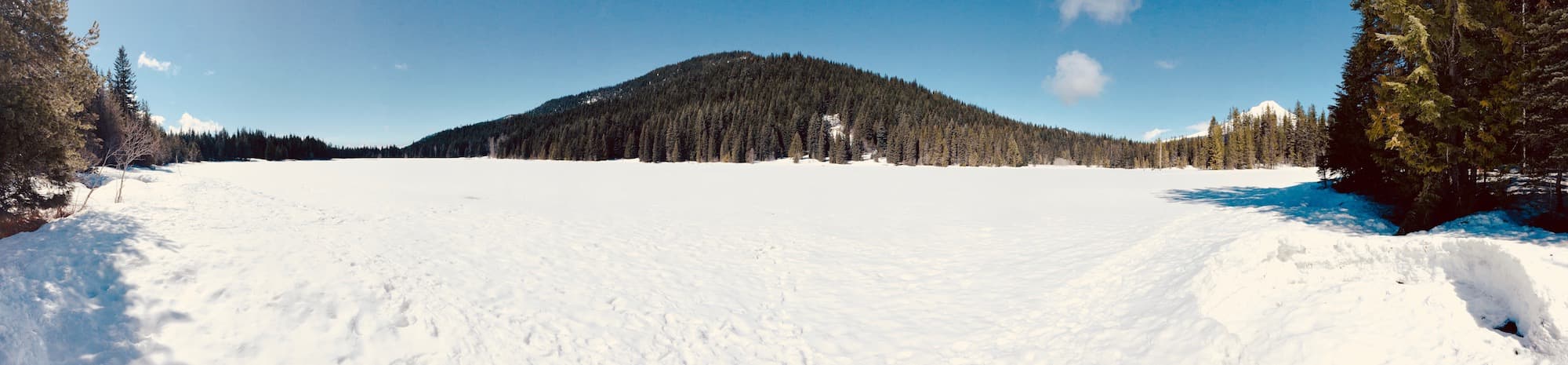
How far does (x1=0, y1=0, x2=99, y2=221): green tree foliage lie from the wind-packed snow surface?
3.93ft

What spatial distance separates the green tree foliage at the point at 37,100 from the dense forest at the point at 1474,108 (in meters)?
30.7

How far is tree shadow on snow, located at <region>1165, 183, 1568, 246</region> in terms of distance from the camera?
11648mm

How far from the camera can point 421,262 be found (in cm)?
1080

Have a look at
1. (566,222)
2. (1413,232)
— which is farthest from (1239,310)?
(566,222)

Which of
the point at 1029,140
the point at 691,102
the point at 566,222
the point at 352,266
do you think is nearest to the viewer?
the point at 352,266

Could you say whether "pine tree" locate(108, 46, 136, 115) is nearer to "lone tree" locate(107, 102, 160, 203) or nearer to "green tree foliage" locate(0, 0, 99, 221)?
"lone tree" locate(107, 102, 160, 203)

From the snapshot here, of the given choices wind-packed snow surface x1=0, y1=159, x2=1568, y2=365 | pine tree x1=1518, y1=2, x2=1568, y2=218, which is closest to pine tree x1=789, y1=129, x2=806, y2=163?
wind-packed snow surface x1=0, y1=159, x2=1568, y2=365

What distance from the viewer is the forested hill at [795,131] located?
11231cm

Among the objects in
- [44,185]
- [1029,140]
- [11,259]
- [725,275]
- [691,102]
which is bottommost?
[725,275]

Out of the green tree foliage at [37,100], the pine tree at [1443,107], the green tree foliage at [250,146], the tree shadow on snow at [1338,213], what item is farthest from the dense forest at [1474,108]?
the green tree foliage at [250,146]

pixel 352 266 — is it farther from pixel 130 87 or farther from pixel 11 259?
pixel 130 87

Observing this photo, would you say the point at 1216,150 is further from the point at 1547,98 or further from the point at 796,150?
the point at 1547,98

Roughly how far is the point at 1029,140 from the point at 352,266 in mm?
151077

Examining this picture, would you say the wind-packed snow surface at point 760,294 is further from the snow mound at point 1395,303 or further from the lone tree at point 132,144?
the lone tree at point 132,144
